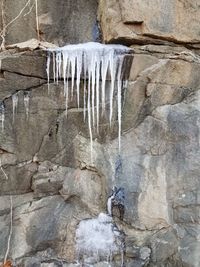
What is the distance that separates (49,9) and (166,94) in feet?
6.80

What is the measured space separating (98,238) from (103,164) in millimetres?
793

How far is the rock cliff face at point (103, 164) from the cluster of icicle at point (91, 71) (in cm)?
8

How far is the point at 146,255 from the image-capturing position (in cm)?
506

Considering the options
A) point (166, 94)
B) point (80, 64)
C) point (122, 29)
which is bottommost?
point (166, 94)

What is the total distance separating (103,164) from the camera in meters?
5.19

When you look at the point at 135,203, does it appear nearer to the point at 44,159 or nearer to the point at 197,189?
the point at 197,189

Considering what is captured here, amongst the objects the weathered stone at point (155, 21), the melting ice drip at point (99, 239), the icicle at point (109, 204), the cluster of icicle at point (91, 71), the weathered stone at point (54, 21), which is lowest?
the melting ice drip at point (99, 239)

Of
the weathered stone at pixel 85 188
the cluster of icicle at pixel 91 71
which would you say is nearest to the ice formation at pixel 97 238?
the weathered stone at pixel 85 188

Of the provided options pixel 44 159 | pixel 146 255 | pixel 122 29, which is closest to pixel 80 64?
pixel 122 29

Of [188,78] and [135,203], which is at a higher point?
[188,78]

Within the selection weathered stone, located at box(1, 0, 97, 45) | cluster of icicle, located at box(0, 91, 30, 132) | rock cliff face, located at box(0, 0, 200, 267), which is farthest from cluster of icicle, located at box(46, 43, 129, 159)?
weathered stone, located at box(1, 0, 97, 45)

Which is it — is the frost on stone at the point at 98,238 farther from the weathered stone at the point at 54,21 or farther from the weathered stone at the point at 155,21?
the weathered stone at the point at 54,21

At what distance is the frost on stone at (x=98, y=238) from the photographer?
5.14 meters

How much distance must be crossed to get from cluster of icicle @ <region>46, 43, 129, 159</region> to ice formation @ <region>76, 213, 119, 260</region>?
0.90 metres
